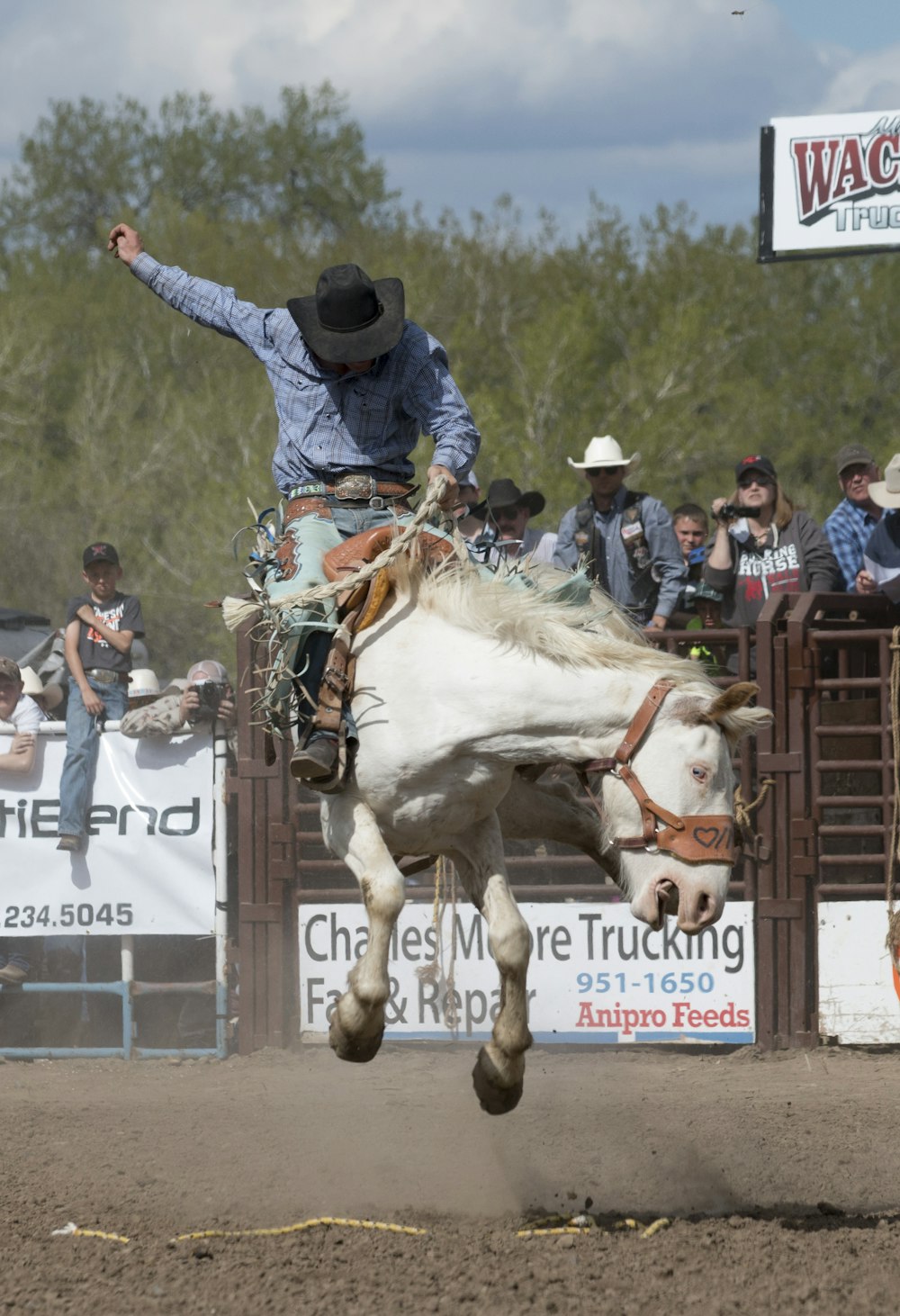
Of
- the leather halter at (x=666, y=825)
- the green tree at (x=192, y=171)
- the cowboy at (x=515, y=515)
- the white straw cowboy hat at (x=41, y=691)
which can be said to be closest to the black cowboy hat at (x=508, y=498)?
the cowboy at (x=515, y=515)

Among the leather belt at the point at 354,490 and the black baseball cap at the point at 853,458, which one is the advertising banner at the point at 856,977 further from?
the leather belt at the point at 354,490

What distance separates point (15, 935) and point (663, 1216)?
4852 mm

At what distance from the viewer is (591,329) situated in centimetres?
3189

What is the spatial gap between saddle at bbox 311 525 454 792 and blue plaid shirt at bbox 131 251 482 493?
39 centimetres

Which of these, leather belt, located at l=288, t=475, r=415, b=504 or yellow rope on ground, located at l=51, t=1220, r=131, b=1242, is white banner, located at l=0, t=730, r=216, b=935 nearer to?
leather belt, located at l=288, t=475, r=415, b=504

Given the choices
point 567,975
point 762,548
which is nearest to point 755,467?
point 762,548

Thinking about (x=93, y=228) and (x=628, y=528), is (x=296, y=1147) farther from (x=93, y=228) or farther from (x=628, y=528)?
(x=93, y=228)

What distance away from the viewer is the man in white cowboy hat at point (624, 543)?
29.6ft

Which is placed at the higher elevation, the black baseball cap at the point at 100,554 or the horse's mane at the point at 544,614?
the black baseball cap at the point at 100,554

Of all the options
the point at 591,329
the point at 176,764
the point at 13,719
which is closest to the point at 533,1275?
the point at 176,764

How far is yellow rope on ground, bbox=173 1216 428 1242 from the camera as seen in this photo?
5.09 metres

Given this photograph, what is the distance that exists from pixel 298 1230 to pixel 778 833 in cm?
433

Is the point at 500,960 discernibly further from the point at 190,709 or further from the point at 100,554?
the point at 100,554

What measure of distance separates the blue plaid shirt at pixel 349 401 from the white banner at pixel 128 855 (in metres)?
3.53
